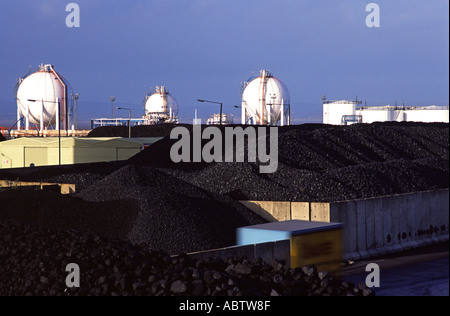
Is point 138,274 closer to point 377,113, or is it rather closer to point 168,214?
point 168,214

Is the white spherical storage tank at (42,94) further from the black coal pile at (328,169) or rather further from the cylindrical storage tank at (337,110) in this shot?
the cylindrical storage tank at (337,110)

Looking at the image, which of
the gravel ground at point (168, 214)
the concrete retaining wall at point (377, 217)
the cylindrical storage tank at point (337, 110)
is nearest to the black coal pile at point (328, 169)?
the gravel ground at point (168, 214)

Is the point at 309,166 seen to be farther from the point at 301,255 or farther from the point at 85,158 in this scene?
the point at 85,158

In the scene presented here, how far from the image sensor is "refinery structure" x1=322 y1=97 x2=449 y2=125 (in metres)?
89.7

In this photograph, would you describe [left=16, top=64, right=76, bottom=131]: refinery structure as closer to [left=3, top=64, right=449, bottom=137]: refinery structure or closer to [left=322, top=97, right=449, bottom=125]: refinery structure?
[left=3, top=64, right=449, bottom=137]: refinery structure

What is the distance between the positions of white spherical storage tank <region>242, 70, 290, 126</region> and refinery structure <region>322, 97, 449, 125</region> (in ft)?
61.5

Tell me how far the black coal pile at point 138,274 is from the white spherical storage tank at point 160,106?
8638 centimetres

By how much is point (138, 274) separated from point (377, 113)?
8670 cm

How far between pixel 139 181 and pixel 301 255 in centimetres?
1064

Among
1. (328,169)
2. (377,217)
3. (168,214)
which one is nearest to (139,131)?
(328,169)

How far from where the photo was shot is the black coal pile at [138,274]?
10867mm

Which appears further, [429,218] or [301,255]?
[429,218]

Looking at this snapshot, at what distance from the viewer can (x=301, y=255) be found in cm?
1423
